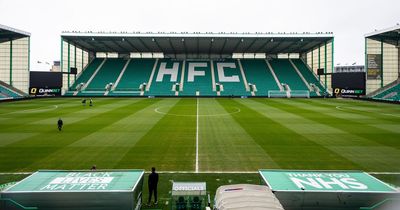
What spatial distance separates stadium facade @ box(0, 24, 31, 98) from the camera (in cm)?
5756

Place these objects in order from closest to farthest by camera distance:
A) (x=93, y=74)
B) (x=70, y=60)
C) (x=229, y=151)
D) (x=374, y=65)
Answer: (x=229, y=151), (x=374, y=65), (x=70, y=60), (x=93, y=74)

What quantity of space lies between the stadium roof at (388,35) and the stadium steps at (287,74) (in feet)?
54.5

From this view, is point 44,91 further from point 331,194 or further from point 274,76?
point 331,194

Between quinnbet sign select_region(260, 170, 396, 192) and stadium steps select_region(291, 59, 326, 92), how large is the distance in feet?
201

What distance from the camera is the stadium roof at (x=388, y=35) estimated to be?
1982 inches

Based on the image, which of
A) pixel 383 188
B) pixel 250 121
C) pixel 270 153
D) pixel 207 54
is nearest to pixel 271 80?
pixel 207 54

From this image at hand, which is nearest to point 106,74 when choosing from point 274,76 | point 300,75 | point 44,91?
point 44,91

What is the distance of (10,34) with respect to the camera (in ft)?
181

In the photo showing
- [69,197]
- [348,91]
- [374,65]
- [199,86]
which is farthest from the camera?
[199,86]

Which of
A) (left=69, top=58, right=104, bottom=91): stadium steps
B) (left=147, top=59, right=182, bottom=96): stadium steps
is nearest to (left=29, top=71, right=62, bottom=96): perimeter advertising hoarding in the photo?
(left=69, top=58, right=104, bottom=91): stadium steps

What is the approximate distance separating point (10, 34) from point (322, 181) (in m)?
61.1

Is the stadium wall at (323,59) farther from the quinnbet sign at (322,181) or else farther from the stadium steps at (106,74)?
the quinnbet sign at (322,181)

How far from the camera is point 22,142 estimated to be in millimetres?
19750

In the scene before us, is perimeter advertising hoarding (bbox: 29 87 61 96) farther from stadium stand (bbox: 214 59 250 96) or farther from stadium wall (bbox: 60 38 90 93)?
stadium stand (bbox: 214 59 250 96)
